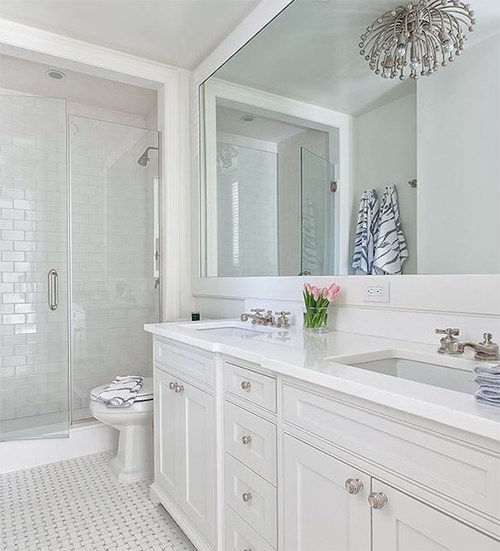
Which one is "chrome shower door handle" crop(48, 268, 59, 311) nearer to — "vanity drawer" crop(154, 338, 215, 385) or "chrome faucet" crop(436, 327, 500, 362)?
"vanity drawer" crop(154, 338, 215, 385)

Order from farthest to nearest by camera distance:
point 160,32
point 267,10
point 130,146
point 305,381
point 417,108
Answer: point 130,146, point 160,32, point 267,10, point 417,108, point 305,381

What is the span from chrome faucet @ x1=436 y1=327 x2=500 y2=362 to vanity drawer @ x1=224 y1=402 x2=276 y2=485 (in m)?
0.55

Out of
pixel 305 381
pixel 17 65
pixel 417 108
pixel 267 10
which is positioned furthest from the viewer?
pixel 17 65

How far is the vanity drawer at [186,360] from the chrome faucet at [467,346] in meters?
0.76

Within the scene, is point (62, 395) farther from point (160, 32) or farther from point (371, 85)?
point (371, 85)

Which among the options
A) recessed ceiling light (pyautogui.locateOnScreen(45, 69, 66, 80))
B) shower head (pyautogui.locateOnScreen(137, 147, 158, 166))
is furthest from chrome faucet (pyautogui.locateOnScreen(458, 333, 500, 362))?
recessed ceiling light (pyautogui.locateOnScreen(45, 69, 66, 80))

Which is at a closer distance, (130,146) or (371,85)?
(371,85)

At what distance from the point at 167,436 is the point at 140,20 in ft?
7.02

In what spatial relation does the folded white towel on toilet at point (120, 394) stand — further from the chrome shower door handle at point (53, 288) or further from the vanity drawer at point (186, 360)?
the chrome shower door handle at point (53, 288)

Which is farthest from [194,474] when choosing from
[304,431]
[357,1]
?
[357,1]

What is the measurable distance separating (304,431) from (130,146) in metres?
2.57

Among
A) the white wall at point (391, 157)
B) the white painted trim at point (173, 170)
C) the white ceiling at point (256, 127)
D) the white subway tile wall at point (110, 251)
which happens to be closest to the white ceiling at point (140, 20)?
the white painted trim at point (173, 170)

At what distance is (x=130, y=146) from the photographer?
3031mm

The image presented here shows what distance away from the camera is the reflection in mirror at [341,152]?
1.26 m
